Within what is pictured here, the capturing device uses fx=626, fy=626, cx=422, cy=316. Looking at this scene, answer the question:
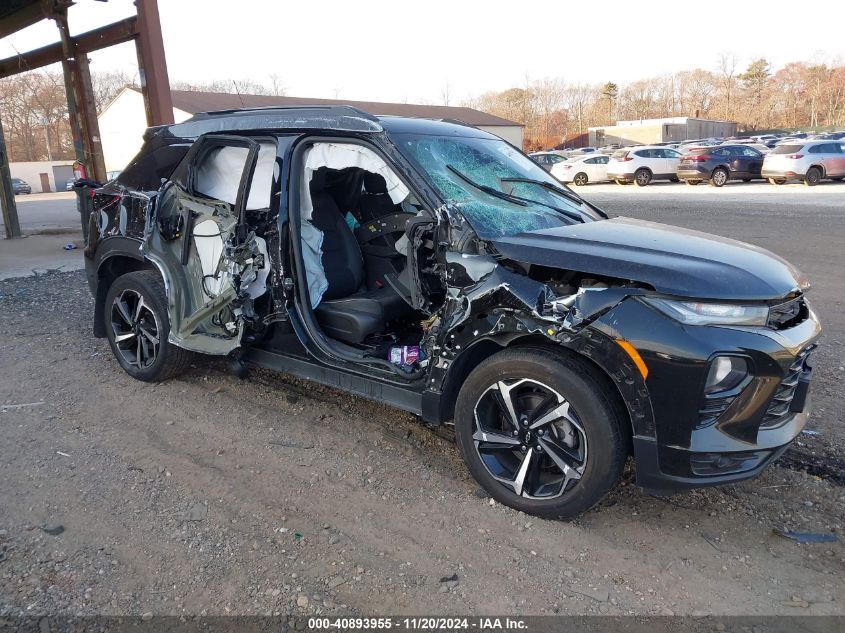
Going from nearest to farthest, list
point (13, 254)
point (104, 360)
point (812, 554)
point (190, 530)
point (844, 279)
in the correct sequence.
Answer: point (812, 554), point (190, 530), point (104, 360), point (844, 279), point (13, 254)

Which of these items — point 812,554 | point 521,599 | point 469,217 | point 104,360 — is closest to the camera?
point 521,599

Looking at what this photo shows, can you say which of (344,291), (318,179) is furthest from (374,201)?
(344,291)

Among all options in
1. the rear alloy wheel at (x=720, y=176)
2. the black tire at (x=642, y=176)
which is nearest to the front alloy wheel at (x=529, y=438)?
the rear alloy wheel at (x=720, y=176)

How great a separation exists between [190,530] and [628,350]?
220cm

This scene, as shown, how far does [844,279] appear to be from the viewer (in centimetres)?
783

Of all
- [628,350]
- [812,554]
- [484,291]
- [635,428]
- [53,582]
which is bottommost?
[812,554]

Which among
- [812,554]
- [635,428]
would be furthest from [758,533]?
[635,428]

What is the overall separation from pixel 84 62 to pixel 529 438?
37.5ft

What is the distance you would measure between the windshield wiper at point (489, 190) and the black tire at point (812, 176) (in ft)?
72.4

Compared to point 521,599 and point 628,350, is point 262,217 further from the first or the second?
point 521,599

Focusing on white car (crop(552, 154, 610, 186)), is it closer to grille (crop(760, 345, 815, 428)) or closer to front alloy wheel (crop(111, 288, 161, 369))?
front alloy wheel (crop(111, 288, 161, 369))

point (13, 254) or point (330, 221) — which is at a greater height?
point (330, 221)

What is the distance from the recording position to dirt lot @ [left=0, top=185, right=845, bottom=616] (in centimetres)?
258

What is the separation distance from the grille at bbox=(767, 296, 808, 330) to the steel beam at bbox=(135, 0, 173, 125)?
29.2 ft
